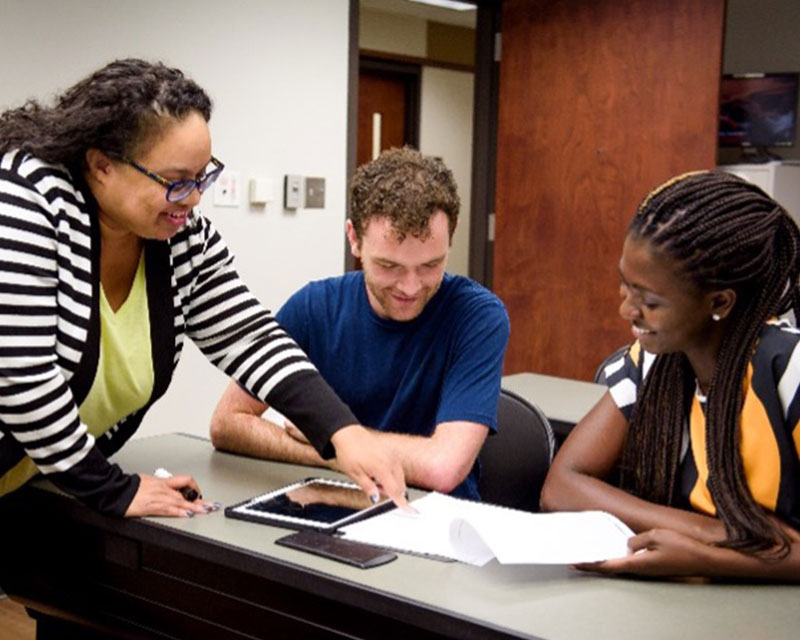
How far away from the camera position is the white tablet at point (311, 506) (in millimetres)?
1375

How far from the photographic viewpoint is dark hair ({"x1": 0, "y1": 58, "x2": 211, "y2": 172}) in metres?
1.44

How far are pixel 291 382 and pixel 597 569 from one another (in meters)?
0.63

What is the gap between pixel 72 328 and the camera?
1.44 meters

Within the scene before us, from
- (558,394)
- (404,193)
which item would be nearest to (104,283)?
(404,193)

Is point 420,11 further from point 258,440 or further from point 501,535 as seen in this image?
point 501,535

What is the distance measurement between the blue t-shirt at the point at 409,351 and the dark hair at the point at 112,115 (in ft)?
1.82

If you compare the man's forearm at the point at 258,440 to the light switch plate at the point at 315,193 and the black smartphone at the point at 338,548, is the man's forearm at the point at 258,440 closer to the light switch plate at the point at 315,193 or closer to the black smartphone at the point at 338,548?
the black smartphone at the point at 338,548

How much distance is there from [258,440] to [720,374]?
82 cm

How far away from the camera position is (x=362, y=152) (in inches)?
259

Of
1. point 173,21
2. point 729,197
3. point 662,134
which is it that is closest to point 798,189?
point 662,134

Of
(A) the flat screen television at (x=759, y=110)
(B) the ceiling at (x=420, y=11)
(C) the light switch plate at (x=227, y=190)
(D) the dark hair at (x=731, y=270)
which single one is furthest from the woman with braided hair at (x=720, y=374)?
(B) the ceiling at (x=420, y=11)

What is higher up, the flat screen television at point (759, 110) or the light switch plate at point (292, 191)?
the flat screen television at point (759, 110)

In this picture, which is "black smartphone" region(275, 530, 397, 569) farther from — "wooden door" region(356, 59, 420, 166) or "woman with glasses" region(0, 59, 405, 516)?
"wooden door" region(356, 59, 420, 166)

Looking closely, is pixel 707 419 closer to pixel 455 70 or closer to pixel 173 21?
pixel 173 21
